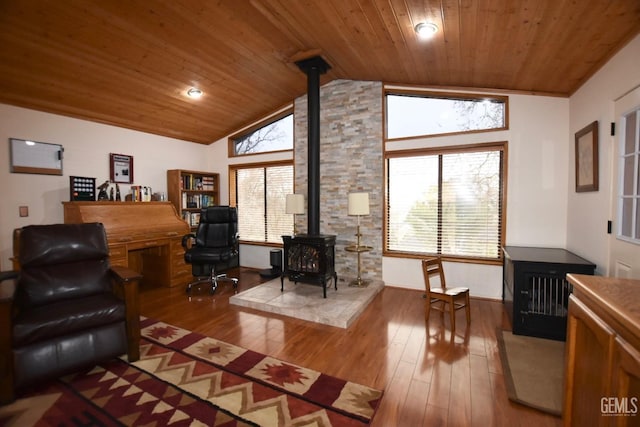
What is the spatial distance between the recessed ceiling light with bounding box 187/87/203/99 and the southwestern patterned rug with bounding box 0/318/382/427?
3324 mm

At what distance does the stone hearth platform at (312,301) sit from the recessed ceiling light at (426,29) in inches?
111

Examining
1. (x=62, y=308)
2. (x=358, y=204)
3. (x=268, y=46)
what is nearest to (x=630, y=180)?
(x=358, y=204)

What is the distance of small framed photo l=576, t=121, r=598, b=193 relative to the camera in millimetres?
2709

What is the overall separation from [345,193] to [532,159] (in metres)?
2.43

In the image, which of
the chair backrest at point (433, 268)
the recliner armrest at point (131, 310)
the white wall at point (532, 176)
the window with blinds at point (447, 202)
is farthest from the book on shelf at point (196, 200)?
the white wall at point (532, 176)

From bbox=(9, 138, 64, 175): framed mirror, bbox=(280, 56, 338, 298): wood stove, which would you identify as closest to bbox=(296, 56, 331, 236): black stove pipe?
bbox=(280, 56, 338, 298): wood stove

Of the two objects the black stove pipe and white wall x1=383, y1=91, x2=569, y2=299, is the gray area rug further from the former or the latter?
the black stove pipe

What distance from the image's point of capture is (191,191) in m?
5.39

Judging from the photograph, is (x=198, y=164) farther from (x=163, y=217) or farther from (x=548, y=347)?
(x=548, y=347)

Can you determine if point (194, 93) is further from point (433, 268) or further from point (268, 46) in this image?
point (433, 268)

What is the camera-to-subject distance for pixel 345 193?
15.2 ft

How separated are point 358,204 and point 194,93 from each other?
2.79 m

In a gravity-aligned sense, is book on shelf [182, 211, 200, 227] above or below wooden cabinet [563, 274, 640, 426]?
above

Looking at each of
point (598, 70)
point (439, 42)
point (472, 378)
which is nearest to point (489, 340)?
point (472, 378)
